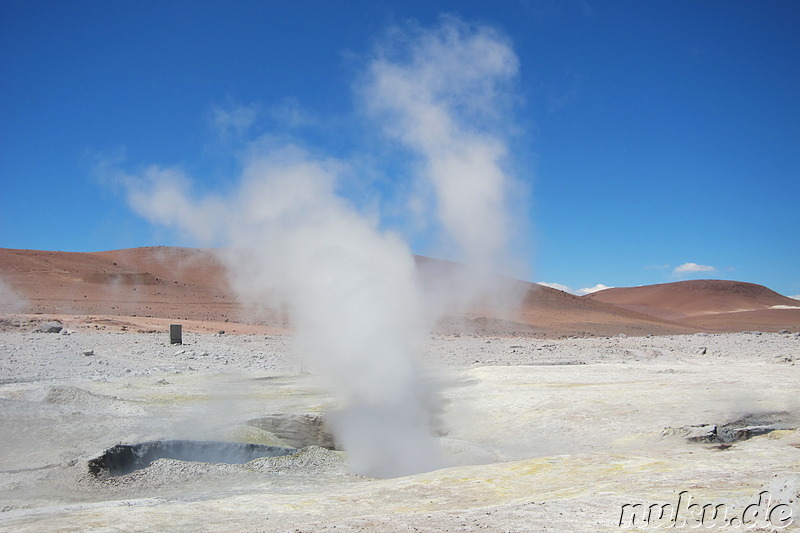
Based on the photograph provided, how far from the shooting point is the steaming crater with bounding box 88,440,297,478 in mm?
7121

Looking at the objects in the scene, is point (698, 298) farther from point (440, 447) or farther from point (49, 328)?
point (440, 447)

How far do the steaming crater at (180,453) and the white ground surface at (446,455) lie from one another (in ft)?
0.68

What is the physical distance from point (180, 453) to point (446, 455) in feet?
10.8

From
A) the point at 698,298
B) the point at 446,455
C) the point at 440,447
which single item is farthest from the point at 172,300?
the point at 698,298

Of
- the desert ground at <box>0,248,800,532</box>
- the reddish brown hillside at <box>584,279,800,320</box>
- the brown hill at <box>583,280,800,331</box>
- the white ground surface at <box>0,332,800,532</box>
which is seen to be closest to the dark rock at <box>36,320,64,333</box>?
the desert ground at <box>0,248,800,532</box>

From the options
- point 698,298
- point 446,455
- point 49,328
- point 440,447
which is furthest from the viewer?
point 698,298

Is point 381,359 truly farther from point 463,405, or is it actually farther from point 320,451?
point 320,451

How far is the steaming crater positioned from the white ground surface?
21 centimetres

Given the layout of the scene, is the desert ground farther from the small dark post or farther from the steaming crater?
the small dark post

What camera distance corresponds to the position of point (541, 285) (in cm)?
8744

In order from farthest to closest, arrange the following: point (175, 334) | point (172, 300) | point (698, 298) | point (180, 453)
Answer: point (698, 298) < point (172, 300) < point (175, 334) < point (180, 453)

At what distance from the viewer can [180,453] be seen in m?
7.67

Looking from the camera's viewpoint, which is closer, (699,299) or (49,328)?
(49,328)

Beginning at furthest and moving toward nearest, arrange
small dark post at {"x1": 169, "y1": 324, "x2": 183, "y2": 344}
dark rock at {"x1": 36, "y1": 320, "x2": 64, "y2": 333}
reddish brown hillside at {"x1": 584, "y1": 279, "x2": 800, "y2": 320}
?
reddish brown hillside at {"x1": 584, "y1": 279, "x2": 800, "y2": 320} → dark rock at {"x1": 36, "y1": 320, "x2": 64, "y2": 333} → small dark post at {"x1": 169, "y1": 324, "x2": 183, "y2": 344}
